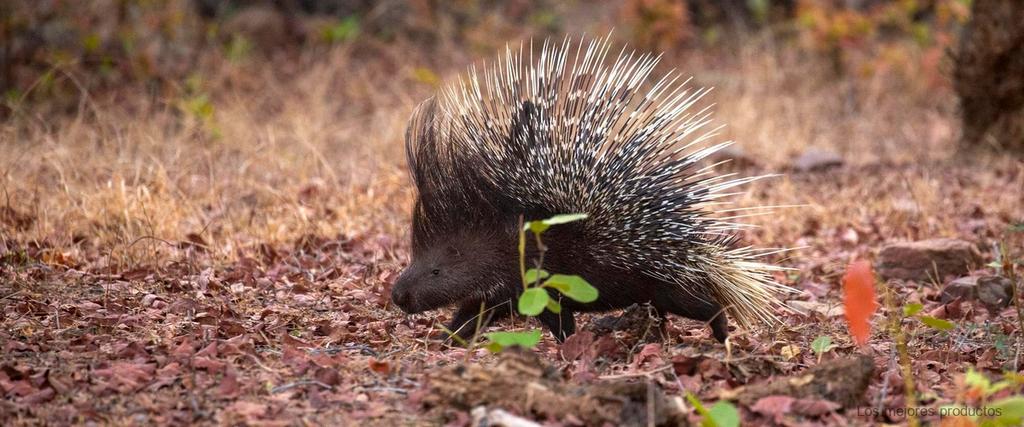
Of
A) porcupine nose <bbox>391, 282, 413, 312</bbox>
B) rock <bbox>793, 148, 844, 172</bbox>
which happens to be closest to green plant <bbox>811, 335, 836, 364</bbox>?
porcupine nose <bbox>391, 282, 413, 312</bbox>

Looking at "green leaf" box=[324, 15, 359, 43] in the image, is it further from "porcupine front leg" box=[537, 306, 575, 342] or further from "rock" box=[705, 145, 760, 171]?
"porcupine front leg" box=[537, 306, 575, 342]

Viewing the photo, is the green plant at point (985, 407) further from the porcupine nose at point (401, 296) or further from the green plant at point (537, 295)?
the porcupine nose at point (401, 296)

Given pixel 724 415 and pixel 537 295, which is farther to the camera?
pixel 537 295

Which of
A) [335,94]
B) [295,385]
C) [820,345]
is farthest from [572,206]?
[335,94]

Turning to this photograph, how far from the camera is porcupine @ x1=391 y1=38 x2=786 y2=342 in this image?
4387 mm

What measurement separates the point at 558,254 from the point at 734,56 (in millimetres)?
11279

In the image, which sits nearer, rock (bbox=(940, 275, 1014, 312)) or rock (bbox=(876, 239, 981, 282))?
rock (bbox=(940, 275, 1014, 312))

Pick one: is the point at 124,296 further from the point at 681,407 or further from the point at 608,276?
the point at 681,407

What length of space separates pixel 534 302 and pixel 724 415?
775mm

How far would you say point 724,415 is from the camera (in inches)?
123

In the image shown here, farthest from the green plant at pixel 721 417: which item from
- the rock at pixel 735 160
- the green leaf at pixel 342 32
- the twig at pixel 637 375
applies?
the green leaf at pixel 342 32

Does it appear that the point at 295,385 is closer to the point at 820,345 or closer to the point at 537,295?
the point at 537,295

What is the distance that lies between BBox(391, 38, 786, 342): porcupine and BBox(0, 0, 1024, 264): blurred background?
3.15 ft

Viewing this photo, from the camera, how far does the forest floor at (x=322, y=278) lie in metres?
3.60
